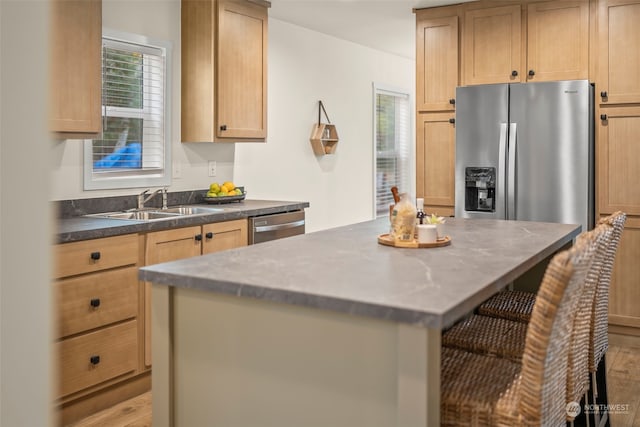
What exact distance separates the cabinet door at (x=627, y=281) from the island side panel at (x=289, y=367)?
3.17 m

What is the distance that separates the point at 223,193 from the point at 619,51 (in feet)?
9.45

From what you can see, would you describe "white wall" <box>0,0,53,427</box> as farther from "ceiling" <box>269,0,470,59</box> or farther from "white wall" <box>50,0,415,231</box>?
"ceiling" <box>269,0,470,59</box>

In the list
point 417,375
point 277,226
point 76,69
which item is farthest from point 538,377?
point 277,226

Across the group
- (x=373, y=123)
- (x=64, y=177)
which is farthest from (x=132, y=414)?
(x=373, y=123)

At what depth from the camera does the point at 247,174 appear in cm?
507

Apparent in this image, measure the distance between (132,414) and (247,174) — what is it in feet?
7.75

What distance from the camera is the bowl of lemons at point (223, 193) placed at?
4.42 m

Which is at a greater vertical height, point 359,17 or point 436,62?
point 359,17

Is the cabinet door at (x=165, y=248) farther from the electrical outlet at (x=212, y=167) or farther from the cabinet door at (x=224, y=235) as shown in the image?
the electrical outlet at (x=212, y=167)

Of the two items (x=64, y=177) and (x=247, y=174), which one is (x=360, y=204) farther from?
(x=64, y=177)

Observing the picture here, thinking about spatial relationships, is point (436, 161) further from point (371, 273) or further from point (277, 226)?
point (371, 273)

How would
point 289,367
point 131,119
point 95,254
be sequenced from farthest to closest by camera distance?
point 131,119, point 95,254, point 289,367

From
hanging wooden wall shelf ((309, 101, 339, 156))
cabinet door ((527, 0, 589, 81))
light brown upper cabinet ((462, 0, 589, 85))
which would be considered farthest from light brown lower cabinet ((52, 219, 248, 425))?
cabinet door ((527, 0, 589, 81))

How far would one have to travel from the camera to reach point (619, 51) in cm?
421
